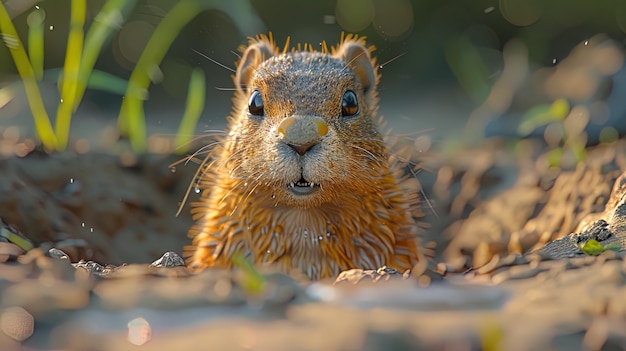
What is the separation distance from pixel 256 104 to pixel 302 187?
60 cm

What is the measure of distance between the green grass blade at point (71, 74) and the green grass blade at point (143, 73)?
40 cm

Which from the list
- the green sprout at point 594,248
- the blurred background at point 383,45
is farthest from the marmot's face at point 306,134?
the blurred background at point 383,45

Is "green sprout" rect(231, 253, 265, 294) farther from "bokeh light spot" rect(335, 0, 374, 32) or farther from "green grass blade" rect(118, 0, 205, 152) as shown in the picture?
"bokeh light spot" rect(335, 0, 374, 32)

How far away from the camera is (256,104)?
3.63m

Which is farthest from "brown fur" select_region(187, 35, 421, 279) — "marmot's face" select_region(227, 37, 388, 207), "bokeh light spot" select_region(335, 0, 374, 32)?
"bokeh light spot" select_region(335, 0, 374, 32)

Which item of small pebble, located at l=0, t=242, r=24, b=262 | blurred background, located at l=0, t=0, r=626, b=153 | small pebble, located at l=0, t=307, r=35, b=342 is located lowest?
small pebble, located at l=0, t=307, r=35, b=342

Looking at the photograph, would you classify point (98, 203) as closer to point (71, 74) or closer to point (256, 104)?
point (71, 74)

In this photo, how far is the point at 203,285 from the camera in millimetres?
2129

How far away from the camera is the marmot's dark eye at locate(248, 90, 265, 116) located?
3623mm

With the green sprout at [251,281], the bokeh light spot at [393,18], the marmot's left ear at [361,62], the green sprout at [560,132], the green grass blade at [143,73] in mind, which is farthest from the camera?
the bokeh light spot at [393,18]

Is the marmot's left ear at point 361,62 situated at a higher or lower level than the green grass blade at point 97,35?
lower

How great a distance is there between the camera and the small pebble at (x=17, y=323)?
1.80m

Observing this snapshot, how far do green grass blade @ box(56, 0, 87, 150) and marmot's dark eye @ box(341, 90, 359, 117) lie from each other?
7.86ft

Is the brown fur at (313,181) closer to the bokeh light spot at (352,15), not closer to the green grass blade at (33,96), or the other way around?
the green grass blade at (33,96)
